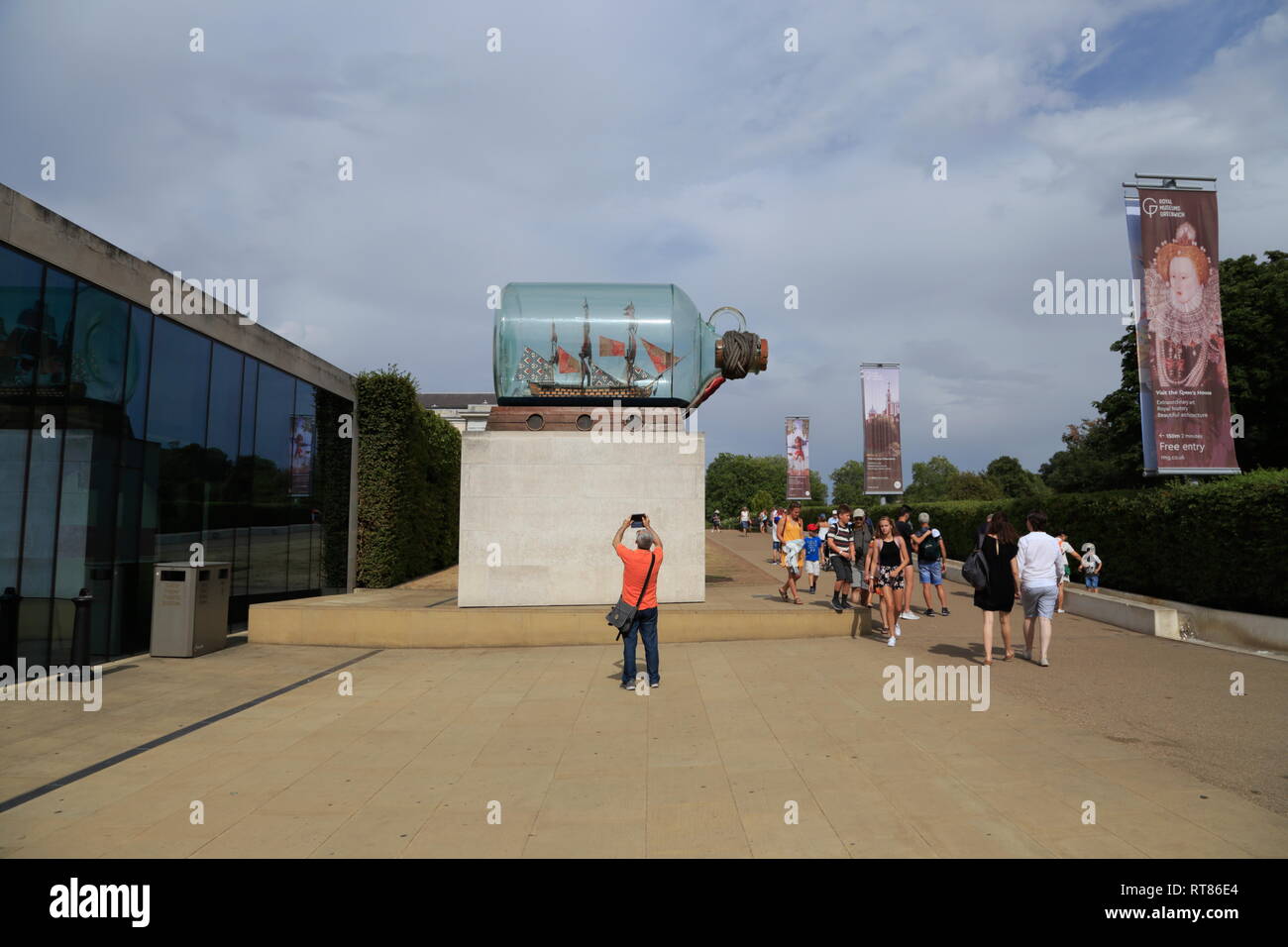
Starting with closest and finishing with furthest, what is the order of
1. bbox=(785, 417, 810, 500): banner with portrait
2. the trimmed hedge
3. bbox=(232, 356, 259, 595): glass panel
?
1. the trimmed hedge
2. bbox=(232, 356, 259, 595): glass panel
3. bbox=(785, 417, 810, 500): banner with portrait

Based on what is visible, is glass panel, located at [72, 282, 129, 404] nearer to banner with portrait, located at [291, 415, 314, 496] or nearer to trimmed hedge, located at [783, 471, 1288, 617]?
banner with portrait, located at [291, 415, 314, 496]

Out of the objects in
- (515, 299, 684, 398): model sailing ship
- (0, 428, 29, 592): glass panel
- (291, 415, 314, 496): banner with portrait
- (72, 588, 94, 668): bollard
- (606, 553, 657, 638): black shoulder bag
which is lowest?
(72, 588, 94, 668): bollard

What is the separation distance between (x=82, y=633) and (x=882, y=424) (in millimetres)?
23984

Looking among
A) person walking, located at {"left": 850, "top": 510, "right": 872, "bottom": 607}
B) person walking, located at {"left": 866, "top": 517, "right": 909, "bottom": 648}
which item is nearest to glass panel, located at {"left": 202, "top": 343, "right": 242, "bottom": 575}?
person walking, located at {"left": 850, "top": 510, "right": 872, "bottom": 607}

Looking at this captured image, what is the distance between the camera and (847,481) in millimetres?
151500

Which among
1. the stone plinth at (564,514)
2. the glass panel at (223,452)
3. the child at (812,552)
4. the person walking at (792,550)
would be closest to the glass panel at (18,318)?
the glass panel at (223,452)

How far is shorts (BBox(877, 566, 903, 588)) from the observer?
10156mm

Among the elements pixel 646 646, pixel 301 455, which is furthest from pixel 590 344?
pixel 301 455

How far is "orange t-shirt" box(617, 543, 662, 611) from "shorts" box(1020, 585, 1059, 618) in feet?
13.7

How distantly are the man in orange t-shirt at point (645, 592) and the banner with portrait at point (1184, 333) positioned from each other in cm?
961

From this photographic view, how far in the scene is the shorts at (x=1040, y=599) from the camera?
842cm
